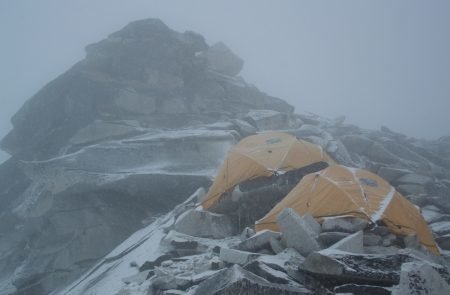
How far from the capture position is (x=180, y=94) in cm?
2998

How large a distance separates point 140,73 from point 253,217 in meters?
19.6

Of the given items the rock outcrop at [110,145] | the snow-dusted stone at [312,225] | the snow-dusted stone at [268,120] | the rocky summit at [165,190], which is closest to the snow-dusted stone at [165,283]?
the rocky summit at [165,190]

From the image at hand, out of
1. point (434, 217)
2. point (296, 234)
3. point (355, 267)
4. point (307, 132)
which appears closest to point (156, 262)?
point (296, 234)

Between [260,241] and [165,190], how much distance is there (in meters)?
13.2

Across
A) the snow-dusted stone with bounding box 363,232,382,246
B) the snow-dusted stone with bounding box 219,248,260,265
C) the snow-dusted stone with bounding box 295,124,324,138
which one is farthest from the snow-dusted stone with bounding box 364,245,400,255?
the snow-dusted stone with bounding box 295,124,324,138

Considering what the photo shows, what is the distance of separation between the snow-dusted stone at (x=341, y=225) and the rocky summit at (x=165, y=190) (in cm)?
4

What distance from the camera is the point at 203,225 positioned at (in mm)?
12852

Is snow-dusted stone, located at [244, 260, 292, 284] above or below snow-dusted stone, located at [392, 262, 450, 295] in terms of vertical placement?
below

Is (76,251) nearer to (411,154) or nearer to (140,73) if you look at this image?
(140,73)

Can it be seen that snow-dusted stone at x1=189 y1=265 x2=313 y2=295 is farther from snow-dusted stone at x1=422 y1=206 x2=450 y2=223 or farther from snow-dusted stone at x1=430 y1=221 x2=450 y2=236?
snow-dusted stone at x1=422 y1=206 x2=450 y2=223

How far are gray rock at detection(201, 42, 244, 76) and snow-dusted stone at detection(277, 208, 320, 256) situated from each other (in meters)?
31.8

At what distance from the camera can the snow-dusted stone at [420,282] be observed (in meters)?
4.79

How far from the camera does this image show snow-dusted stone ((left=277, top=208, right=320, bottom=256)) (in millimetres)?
7781

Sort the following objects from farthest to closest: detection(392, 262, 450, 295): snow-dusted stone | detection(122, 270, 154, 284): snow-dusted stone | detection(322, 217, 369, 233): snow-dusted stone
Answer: detection(122, 270, 154, 284): snow-dusted stone
detection(322, 217, 369, 233): snow-dusted stone
detection(392, 262, 450, 295): snow-dusted stone
